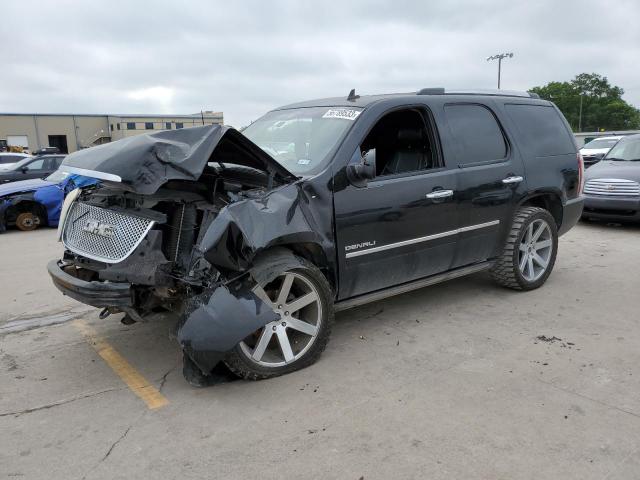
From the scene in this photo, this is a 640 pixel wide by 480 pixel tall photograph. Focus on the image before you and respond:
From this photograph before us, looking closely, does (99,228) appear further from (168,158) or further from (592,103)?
(592,103)

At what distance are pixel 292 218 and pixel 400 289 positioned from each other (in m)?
1.29

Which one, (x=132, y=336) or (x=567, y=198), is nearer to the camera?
(x=132, y=336)

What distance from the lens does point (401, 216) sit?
414 cm

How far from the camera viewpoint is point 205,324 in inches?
124

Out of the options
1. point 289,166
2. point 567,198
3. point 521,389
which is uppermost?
point 289,166

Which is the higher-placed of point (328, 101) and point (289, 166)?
point (328, 101)

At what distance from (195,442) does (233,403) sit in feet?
1.46

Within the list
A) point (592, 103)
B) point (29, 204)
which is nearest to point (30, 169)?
point (29, 204)

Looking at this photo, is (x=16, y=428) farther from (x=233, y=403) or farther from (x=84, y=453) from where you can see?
(x=233, y=403)

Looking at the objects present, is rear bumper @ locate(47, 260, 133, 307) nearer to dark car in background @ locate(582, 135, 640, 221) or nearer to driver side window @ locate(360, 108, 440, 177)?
driver side window @ locate(360, 108, 440, 177)

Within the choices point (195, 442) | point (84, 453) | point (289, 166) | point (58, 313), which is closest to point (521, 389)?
point (195, 442)

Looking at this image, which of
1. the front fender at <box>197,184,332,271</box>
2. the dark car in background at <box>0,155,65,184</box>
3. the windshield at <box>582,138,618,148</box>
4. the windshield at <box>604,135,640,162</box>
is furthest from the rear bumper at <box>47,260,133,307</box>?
the windshield at <box>582,138,618,148</box>

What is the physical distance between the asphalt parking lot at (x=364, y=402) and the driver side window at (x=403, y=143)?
1.36 meters

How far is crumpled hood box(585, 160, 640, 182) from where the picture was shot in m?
8.96
